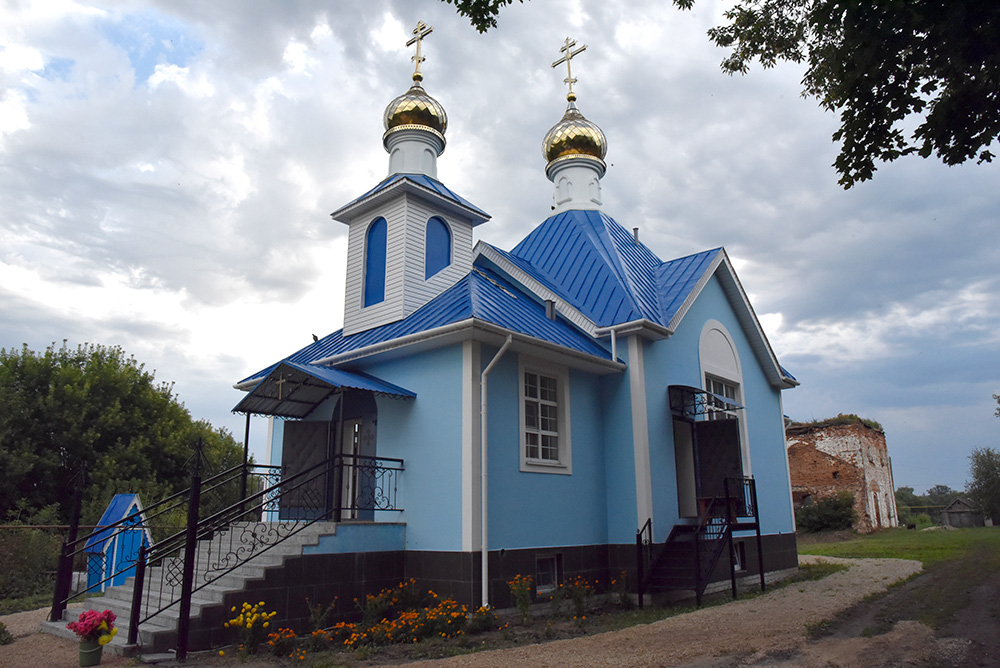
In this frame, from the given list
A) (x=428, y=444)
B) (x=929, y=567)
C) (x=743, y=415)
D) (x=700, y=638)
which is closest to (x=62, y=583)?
(x=428, y=444)

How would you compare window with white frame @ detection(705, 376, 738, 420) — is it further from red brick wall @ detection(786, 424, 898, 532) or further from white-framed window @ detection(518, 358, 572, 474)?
red brick wall @ detection(786, 424, 898, 532)

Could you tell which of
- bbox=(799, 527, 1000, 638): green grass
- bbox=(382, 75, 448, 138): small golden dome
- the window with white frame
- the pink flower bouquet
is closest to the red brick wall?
bbox=(799, 527, 1000, 638): green grass

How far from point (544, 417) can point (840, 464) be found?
18565 millimetres

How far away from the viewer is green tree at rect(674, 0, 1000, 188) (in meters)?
5.79

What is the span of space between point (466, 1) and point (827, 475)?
23891 millimetres

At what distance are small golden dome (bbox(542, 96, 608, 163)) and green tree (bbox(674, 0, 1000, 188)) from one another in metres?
10.0

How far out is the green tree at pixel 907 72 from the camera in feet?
19.0

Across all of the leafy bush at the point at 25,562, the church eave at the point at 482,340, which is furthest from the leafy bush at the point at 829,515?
the leafy bush at the point at 25,562

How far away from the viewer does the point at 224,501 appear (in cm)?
2127

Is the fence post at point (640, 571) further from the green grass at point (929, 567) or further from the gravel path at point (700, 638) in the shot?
the green grass at point (929, 567)

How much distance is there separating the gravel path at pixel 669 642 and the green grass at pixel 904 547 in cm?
666

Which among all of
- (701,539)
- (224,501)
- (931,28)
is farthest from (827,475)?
(931,28)

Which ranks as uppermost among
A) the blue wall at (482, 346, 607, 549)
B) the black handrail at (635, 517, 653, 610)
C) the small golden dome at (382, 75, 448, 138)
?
the small golden dome at (382, 75, 448, 138)

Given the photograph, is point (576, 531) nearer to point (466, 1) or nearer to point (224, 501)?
point (466, 1)
